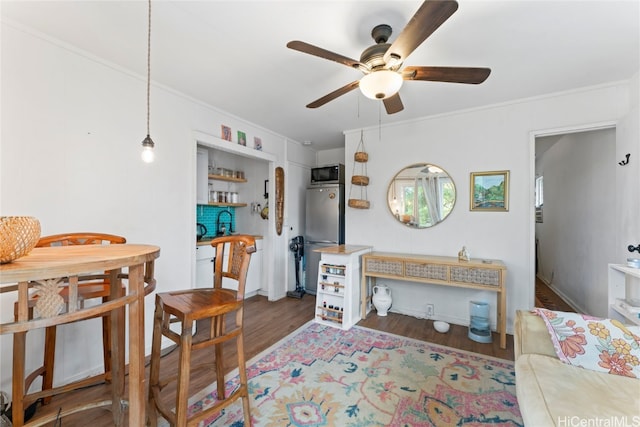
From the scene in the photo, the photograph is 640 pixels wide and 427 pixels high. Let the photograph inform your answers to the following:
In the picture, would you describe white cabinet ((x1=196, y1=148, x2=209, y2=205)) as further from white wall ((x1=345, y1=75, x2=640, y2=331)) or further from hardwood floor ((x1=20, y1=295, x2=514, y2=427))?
white wall ((x1=345, y1=75, x2=640, y2=331))

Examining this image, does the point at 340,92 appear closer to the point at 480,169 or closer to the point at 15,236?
the point at 15,236

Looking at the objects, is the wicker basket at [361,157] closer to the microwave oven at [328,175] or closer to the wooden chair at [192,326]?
the microwave oven at [328,175]

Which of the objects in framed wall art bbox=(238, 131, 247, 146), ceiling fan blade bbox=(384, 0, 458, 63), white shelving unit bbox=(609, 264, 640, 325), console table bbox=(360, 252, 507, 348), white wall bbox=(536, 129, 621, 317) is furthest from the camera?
framed wall art bbox=(238, 131, 247, 146)

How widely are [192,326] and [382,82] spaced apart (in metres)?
1.73

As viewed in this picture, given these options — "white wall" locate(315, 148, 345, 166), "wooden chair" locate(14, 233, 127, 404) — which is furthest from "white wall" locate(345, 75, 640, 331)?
"wooden chair" locate(14, 233, 127, 404)

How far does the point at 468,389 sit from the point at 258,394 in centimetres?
147

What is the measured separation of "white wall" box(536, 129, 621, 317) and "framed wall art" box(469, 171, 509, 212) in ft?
3.14

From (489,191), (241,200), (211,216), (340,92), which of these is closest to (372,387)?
(340,92)

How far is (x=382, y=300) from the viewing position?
3.24 meters

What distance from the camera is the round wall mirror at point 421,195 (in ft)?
10.4

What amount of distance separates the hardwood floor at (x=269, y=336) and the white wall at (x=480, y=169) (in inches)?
15.8

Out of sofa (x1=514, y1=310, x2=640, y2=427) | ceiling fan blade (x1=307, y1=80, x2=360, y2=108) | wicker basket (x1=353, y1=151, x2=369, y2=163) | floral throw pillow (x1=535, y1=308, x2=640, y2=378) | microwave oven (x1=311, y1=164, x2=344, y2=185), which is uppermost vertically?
ceiling fan blade (x1=307, y1=80, x2=360, y2=108)

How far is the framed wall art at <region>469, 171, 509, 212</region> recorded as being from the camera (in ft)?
9.37

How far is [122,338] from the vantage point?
1404 mm
